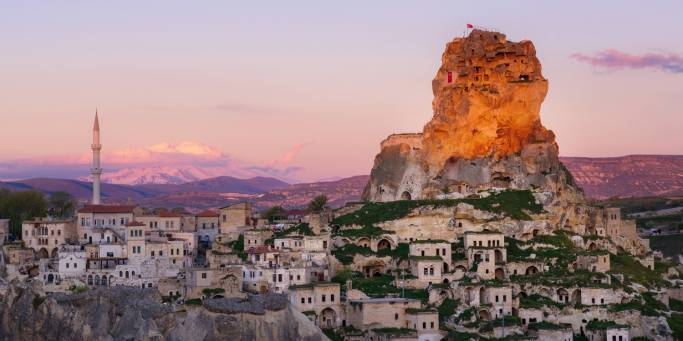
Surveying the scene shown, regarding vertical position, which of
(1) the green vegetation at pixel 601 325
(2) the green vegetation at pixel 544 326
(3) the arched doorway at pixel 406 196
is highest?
(3) the arched doorway at pixel 406 196

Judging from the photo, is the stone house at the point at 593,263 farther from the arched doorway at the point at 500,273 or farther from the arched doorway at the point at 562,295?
the arched doorway at the point at 500,273

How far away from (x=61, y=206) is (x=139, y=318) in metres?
36.5

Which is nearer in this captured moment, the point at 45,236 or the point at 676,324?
the point at 676,324

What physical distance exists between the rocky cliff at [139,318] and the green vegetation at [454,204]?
785 inches

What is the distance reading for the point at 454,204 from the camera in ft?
311

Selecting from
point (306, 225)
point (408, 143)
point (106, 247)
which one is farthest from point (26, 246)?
point (408, 143)

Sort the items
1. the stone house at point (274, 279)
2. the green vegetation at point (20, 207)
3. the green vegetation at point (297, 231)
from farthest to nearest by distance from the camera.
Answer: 1. the green vegetation at point (20, 207)
2. the green vegetation at point (297, 231)
3. the stone house at point (274, 279)

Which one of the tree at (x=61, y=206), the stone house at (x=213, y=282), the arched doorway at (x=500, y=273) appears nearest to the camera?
the stone house at (x=213, y=282)

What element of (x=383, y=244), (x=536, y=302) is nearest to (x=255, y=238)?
(x=383, y=244)

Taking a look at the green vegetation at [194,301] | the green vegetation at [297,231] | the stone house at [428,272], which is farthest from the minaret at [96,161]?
the stone house at [428,272]

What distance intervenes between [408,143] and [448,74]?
6822 mm

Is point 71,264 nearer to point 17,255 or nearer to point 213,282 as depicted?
point 17,255

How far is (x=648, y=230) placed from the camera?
14175 cm

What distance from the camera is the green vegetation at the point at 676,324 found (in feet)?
278
